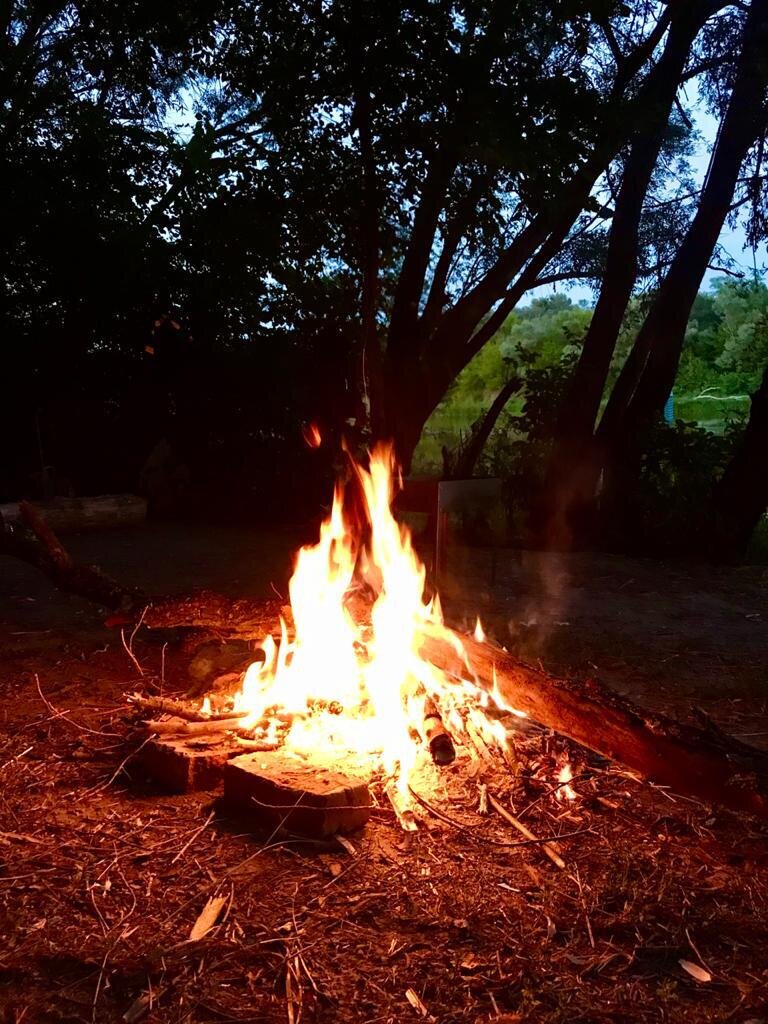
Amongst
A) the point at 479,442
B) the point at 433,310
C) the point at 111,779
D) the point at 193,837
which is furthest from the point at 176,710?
the point at 433,310

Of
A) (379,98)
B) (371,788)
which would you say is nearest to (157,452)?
(379,98)

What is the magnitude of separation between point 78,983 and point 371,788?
1.39 meters

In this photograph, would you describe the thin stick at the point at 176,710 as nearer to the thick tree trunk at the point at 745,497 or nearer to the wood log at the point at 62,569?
the wood log at the point at 62,569

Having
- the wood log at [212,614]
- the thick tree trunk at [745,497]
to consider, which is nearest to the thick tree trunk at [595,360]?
the thick tree trunk at [745,497]

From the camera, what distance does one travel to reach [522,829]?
3178 millimetres

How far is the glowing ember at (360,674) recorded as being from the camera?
382 cm

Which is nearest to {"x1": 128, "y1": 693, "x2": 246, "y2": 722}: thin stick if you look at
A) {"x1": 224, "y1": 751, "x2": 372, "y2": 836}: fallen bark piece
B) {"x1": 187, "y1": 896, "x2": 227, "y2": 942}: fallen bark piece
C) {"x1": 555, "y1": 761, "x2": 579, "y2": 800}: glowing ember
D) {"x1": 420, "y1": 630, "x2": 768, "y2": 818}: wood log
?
{"x1": 224, "y1": 751, "x2": 372, "y2": 836}: fallen bark piece

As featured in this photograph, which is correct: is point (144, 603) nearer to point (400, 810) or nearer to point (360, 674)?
point (360, 674)

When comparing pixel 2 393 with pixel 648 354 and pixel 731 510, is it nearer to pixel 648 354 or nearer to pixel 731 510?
pixel 648 354

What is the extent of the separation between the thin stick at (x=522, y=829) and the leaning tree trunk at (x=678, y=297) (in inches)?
276

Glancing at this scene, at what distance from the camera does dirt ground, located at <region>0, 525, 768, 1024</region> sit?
2.28m

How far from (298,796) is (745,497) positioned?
304 inches

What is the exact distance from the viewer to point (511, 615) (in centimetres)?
685

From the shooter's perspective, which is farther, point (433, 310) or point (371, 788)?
point (433, 310)
